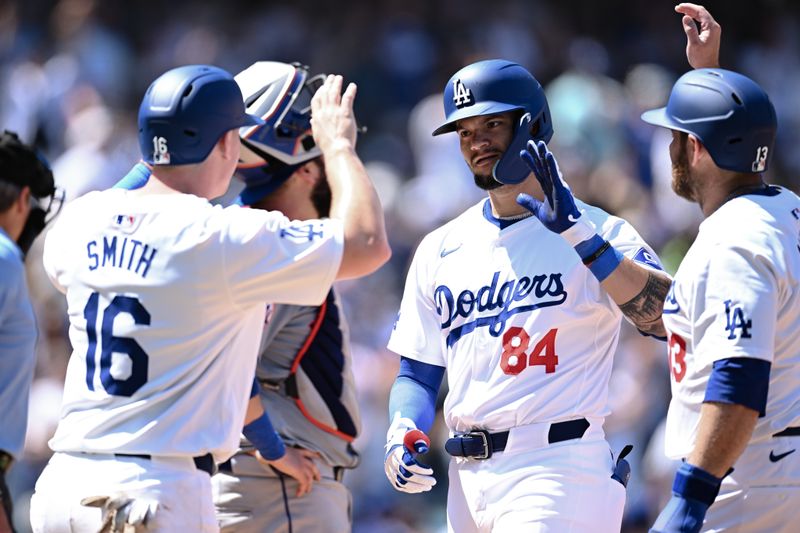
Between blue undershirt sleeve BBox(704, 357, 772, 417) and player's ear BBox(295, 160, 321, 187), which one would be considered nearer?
blue undershirt sleeve BBox(704, 357, 772, 417)

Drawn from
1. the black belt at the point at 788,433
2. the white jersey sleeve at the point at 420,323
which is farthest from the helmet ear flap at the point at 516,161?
the black belt at the point at 788,433

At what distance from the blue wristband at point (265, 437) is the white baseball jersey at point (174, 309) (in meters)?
1.03

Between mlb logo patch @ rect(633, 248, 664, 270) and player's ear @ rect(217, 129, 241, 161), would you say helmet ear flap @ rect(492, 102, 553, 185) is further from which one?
player's ear @ rect(217, 129, 241, 161)

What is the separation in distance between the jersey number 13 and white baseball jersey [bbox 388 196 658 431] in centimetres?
141

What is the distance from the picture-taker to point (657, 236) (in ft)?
38.5

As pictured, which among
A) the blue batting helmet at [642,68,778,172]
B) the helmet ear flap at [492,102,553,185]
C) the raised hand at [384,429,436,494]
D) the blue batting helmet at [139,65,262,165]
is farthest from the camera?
the helmet ear flap at [492,102,553,185]

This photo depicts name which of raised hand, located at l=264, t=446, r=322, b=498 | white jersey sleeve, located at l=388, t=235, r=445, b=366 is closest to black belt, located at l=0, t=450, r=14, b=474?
raised hand, located at l=264, t=446, r=322, b=498

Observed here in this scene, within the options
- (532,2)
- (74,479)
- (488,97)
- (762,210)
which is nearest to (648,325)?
(762,210)

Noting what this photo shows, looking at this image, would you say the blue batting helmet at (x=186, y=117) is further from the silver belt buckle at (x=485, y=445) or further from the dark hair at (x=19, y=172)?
the silver belt buckle at (x=485, y=445)

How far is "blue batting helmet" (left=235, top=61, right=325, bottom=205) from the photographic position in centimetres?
621

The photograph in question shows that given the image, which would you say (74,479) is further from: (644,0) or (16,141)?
(644,0)

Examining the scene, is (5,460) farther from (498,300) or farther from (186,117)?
(498,300)

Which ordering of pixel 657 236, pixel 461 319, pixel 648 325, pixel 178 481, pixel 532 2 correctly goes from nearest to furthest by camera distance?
pixel 178 481 → pixel 648 325 → pixel 461 319 → pixel 657 236 → pixel 532 2

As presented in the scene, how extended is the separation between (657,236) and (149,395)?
7.91 metres
